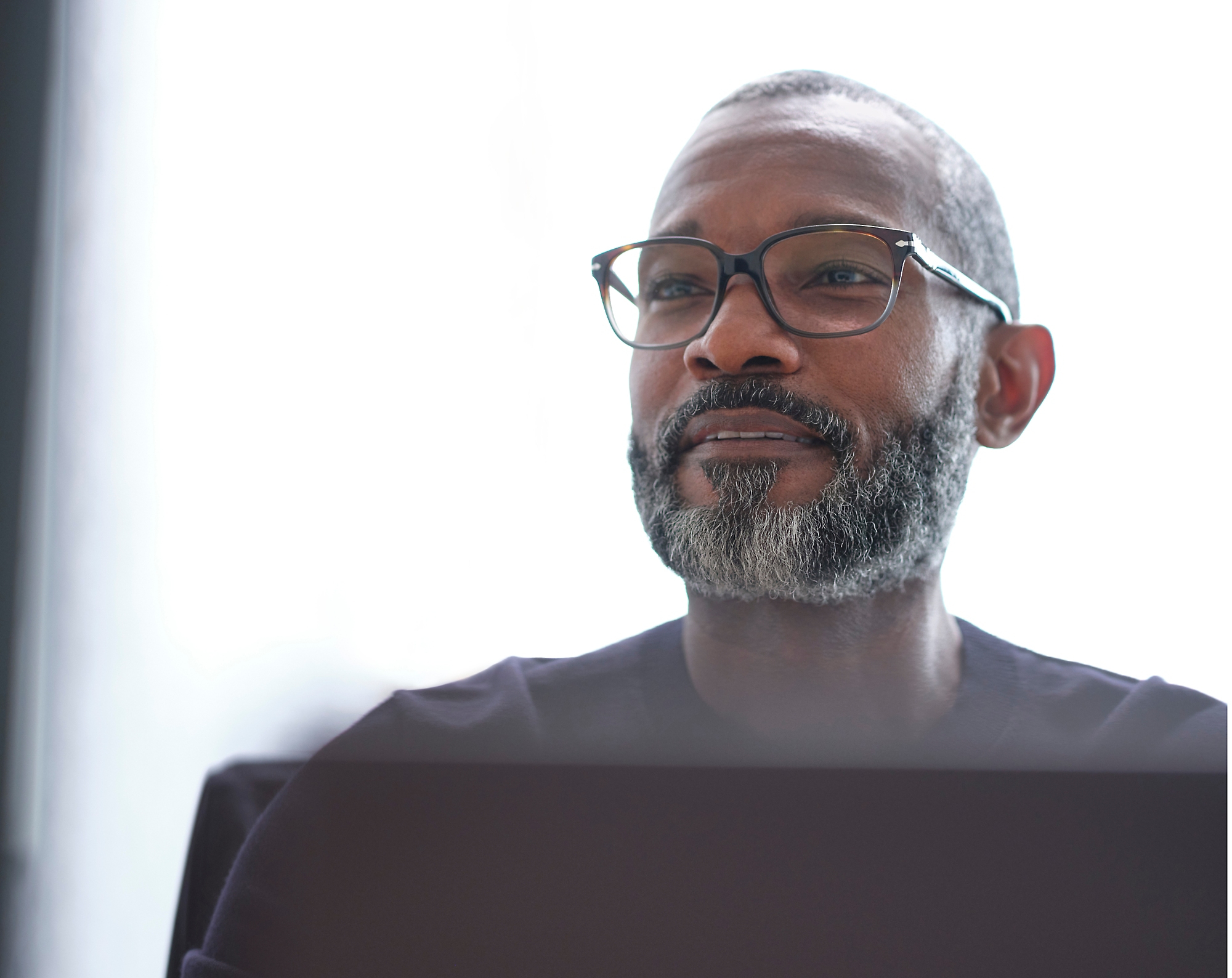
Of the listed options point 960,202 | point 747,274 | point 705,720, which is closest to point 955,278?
point 960,202

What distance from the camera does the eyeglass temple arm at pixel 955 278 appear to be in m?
0.71

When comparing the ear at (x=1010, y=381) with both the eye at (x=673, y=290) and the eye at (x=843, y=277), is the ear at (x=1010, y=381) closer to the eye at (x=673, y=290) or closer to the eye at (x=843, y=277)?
the eye at (x=843, y=277)

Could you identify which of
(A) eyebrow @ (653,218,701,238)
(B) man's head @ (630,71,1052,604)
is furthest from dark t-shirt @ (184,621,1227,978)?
(A) eyebrow @ (653,218,701,238)

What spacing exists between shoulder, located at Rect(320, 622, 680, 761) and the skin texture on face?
71mm

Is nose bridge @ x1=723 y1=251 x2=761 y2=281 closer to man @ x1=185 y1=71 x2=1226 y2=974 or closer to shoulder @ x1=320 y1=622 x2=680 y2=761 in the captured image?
man @ x1=185 y1=71 x2=1226 y2=974

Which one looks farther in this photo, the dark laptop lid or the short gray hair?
the short gray hair

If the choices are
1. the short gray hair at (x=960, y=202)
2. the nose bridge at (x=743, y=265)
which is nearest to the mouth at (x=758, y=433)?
the nose bridge at (x=743, y=265)

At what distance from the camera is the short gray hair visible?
29.6 inches

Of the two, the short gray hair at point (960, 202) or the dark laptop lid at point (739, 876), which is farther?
the short gray hair at point (960, 202)

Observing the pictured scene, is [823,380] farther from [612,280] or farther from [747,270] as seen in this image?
[612,280]

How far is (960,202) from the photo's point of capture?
76cm

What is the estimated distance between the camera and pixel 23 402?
89 centimetres

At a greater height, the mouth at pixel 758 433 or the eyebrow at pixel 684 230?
the eyebrow at pixel 684 230

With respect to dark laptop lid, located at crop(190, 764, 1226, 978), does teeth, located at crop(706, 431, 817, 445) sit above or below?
above
